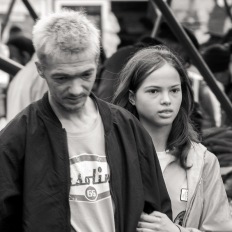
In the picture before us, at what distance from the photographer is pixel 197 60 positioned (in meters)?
4.43

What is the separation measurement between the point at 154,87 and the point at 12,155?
0.87 m

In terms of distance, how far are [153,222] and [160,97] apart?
629 millimetres

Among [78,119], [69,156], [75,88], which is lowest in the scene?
[69,156]

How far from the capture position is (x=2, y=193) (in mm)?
2297

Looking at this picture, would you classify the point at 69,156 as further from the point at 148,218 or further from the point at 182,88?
the point at 182,88

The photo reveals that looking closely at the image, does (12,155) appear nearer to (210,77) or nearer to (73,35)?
(73,35)

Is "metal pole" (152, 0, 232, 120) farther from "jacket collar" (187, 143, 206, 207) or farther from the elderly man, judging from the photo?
the elderly man

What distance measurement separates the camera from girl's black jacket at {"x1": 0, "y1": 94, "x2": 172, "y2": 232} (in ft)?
7.59

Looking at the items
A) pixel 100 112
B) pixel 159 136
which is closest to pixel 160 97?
pixel 159 136

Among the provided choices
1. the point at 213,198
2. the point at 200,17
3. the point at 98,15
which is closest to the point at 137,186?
the point at 213,198

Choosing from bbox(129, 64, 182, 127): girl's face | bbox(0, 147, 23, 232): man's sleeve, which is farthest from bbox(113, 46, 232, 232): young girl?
bbox(0, 147, 23, 232): man's sleeve

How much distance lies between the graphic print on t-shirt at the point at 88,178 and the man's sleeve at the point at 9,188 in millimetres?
165

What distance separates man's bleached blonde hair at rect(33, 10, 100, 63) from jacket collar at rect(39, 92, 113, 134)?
0.16 m

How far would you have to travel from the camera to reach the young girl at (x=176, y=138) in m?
2.87
